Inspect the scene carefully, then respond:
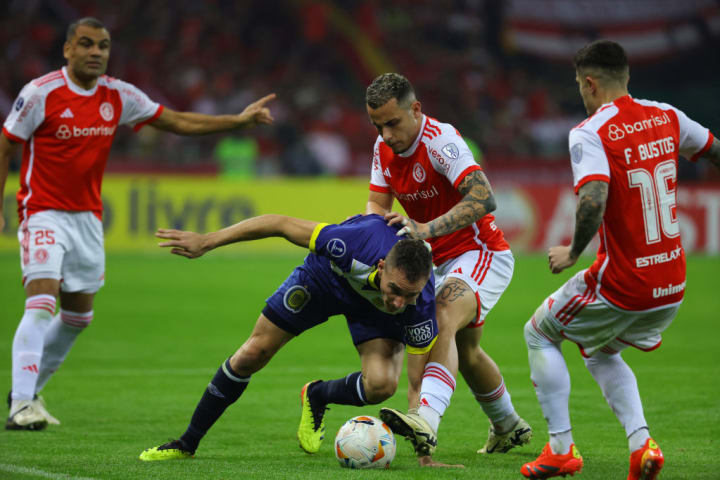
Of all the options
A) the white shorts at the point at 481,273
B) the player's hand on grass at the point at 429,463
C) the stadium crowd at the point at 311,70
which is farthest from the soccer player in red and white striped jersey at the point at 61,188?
the stadium crowd at the point at 311,70

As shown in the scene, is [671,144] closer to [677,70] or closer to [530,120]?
[530,120]

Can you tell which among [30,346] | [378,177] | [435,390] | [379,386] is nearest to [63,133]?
[30,346]

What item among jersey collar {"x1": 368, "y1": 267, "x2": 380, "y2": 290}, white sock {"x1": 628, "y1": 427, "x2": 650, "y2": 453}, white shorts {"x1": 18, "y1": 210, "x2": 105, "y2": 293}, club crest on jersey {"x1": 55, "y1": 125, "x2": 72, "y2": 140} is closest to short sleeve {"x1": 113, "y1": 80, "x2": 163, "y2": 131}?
club crest on jersey {"x1": 55, "y1": 125, "x2": 72, "y2": 140}

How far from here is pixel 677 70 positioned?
93.3 feet

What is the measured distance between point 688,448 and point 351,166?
695 inches

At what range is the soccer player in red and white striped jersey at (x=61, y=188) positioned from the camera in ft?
21.7

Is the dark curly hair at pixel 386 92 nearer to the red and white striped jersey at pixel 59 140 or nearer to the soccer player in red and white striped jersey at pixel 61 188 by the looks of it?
the soccer player in red and white striped jersey at pixel 61 188

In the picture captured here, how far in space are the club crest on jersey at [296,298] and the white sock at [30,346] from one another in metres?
1.88

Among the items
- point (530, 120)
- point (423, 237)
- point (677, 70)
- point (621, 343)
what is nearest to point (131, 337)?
point (423, 237)

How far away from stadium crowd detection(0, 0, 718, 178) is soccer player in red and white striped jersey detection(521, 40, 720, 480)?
16157mm

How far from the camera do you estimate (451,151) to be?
5.74 metres

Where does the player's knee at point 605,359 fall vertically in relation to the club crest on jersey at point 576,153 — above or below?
below

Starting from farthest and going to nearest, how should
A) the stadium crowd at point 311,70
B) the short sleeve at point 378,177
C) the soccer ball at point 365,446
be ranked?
the stadium crowd at point 311,70 < the short sleeve at point 378,177 < the soccer ball at point 365,446

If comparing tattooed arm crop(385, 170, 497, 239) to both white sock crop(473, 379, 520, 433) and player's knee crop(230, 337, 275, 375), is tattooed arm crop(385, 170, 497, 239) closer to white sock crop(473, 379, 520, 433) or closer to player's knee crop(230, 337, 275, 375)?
player's knee crop(230, 337, 275, 375)
